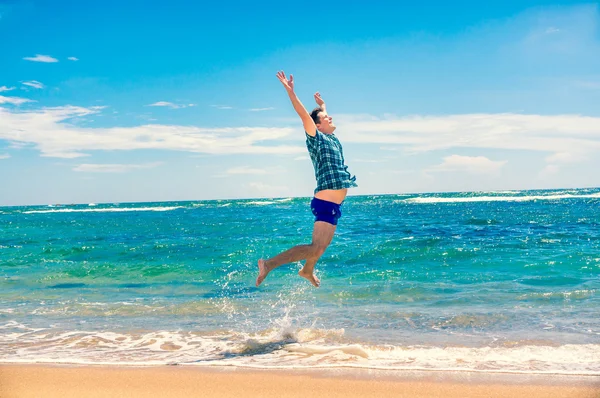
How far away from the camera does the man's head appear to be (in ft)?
20.1

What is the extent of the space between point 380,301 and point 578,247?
32.6 ft

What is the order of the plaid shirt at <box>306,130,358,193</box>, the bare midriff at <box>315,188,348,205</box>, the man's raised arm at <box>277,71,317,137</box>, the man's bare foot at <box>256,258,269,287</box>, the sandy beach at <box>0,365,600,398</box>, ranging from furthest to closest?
1. the man's bare foot at <box>256,258,269,287</box>
2. the bare midriff at <box>315,188,348,205</box>
3. the plaid shirt at <box>306,130,358,193</box>
4. the man's raised arm at <box>277,71,317,137</box>
5. the sandy beach at <box>0,365,600,398</box>

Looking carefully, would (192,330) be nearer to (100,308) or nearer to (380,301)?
(100,308)

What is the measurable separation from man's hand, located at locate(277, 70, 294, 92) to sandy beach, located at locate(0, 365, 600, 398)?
2.88 m

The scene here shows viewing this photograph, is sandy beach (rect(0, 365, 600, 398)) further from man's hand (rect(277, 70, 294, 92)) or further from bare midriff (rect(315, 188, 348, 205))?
man's hand (rect(277, 70, 294, 92))

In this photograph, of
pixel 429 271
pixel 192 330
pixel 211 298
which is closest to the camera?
pixel 192 330

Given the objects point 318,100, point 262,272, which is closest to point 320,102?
point 318,100

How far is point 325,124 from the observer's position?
241 inches

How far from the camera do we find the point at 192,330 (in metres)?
7.73

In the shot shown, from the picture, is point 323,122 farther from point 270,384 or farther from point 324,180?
point 270,384

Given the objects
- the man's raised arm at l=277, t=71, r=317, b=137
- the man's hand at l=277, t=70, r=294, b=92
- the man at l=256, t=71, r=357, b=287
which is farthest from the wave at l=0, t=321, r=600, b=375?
the man's hand at l=277, t=70, r=294, b=92

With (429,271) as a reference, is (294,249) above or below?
above

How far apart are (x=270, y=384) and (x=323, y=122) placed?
2885 mm

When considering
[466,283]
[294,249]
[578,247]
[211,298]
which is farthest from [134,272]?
[578,247]
